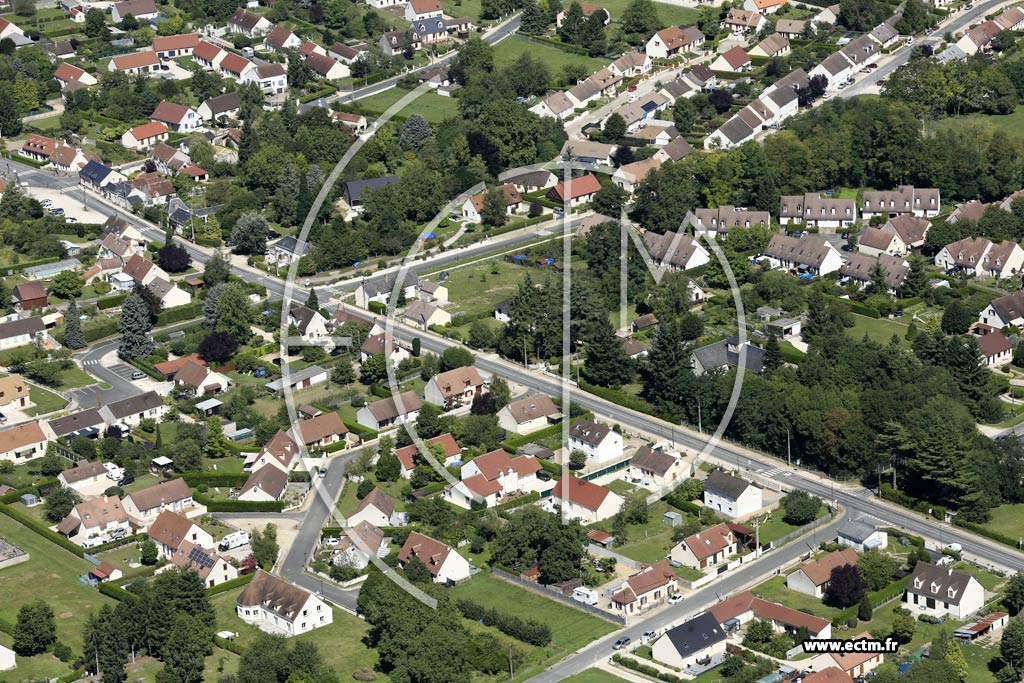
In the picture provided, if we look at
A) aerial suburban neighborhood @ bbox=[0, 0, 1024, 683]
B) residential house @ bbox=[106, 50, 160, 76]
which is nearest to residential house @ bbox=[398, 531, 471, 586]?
aerial suburban neighborhood @ bbox=[0, 0, 1024, 683]

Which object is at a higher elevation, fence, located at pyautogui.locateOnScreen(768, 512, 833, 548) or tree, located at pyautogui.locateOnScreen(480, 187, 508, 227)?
fence, located at pyautogui.locateOnScreen(768, 512, 833, 548)

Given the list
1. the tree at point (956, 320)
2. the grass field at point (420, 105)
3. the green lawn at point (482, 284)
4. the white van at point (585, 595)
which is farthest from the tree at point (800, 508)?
the grass field at point (420, 105)

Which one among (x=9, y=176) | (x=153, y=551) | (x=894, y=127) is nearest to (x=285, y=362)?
(x=153, y=551)

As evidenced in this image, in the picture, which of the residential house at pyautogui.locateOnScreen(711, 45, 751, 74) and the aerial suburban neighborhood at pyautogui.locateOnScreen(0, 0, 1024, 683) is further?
the residential house at pyautogui.locateOnScreen(711, 45, 751, 74)

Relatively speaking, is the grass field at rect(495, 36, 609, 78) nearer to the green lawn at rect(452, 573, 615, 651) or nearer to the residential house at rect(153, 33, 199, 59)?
the residential house at rect(153, 33, 199, 59)

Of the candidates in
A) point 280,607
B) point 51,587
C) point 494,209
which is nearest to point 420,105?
point 494,209

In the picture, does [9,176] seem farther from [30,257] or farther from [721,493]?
[721,493]

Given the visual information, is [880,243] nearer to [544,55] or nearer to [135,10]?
[544,55]

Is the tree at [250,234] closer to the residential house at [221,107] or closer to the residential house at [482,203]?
the residential house at [482,203]
